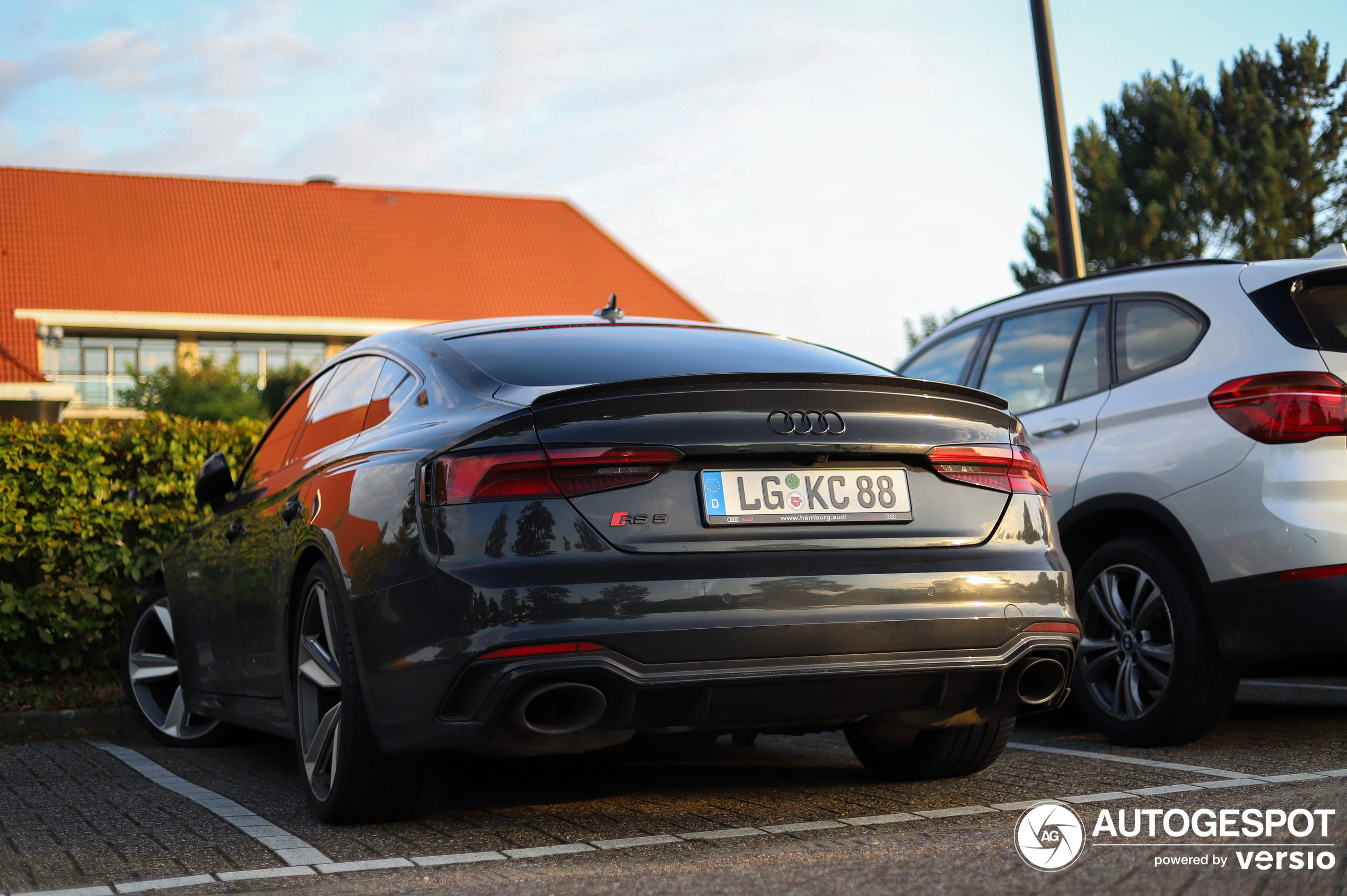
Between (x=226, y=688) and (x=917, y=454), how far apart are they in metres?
2.97

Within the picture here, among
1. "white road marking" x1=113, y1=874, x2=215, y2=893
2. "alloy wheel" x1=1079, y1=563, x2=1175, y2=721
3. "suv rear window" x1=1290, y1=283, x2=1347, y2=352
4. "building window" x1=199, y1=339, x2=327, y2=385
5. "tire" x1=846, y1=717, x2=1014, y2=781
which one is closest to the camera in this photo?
"white road marking" x1=113, y1=874, x2=215, y2=893

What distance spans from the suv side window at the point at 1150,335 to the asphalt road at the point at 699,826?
4.89 ft

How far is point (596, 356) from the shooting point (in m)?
4.23

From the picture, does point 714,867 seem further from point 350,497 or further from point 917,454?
point 350,497

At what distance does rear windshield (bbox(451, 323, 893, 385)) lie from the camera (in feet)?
13.2

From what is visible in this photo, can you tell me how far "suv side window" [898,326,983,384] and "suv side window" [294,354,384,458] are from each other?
9.36 ft

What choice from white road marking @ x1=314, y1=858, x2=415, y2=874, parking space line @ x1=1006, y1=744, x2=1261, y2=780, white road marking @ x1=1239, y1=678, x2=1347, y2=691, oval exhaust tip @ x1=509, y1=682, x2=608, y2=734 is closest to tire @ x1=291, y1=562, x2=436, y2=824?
white road marking @ x1=314, y1=858, x2=415, y2=874

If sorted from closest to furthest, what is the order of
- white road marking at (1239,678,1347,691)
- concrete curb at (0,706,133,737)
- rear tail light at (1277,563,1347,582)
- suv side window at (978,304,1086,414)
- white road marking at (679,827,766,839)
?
white road marking at (679,827,766,839), rear tail light at (1277,563,1347,582), suv side window at (978,304,1086,414), concrete curb at (0,706,133,737), white road marking at (1239,678,1347,691)

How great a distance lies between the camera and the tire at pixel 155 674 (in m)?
6.29

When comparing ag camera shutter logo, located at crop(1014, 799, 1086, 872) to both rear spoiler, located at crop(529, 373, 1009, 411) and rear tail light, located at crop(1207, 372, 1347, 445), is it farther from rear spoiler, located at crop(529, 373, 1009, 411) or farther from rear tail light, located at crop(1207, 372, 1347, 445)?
rear tail light, located at crop(1207, 372, 1347, 445)

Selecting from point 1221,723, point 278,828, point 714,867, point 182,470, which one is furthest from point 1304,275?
point 182,470

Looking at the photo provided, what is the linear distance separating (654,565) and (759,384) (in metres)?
0.60

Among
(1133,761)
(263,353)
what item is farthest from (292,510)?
(263,353)

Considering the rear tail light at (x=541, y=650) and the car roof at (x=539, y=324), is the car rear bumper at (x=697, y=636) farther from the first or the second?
the car roof at (x=539, y=324)
